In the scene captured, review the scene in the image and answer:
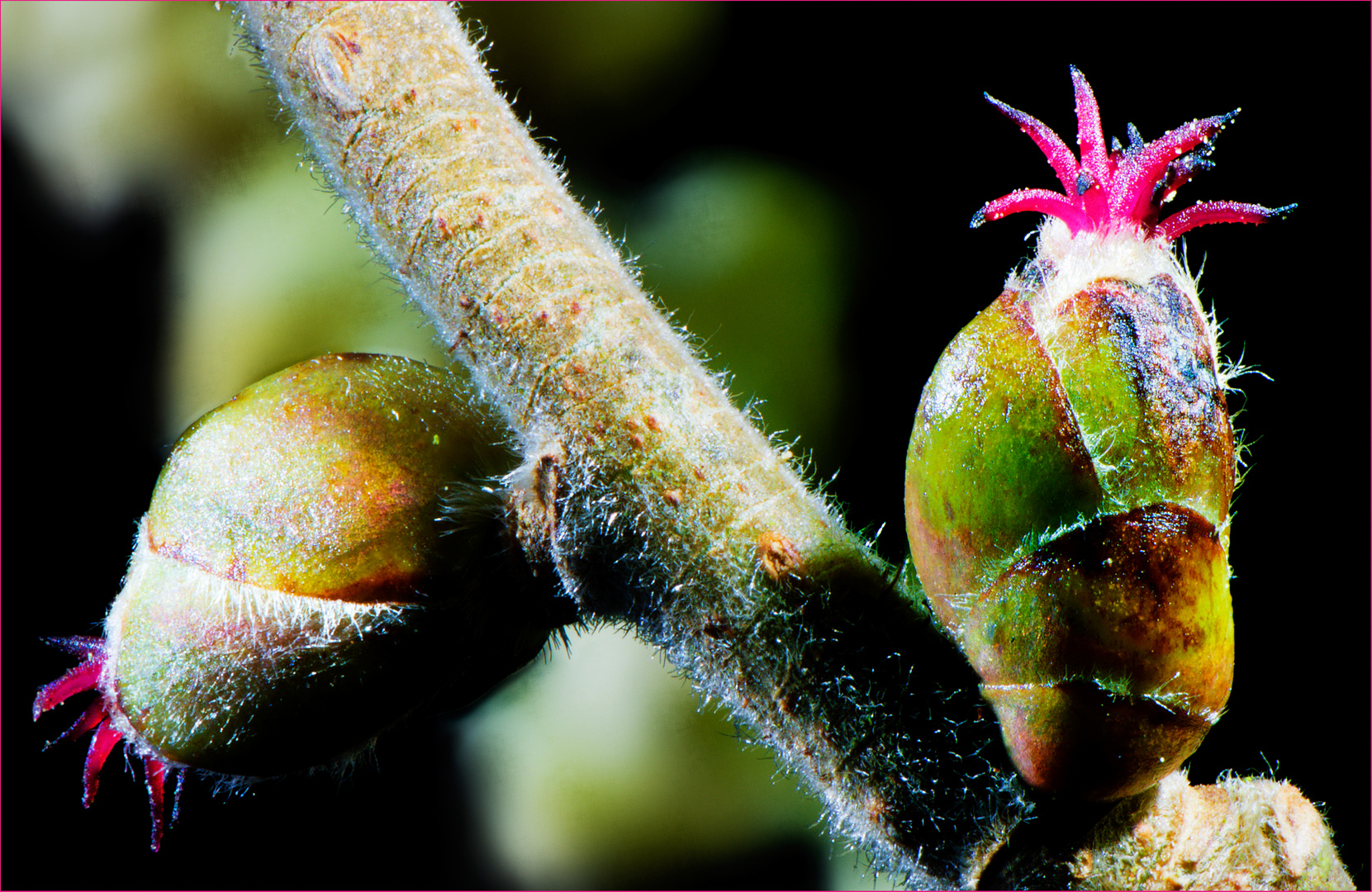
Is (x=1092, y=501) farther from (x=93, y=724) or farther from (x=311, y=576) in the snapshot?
(x=93, y=724)

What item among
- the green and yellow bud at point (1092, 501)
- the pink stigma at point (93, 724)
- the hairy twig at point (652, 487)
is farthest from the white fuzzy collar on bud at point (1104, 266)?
the pink stigma at point (93, 724)

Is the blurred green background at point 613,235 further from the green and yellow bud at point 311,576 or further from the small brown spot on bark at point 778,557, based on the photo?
the small brown spot on bark at point 778,557

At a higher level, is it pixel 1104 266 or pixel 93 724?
pixel 1104 266

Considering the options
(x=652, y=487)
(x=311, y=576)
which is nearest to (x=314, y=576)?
(x=311, y=576)

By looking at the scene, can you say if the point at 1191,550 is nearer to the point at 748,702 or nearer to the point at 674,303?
the point at 748,702

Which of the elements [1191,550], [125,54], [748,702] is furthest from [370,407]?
[125,54]
